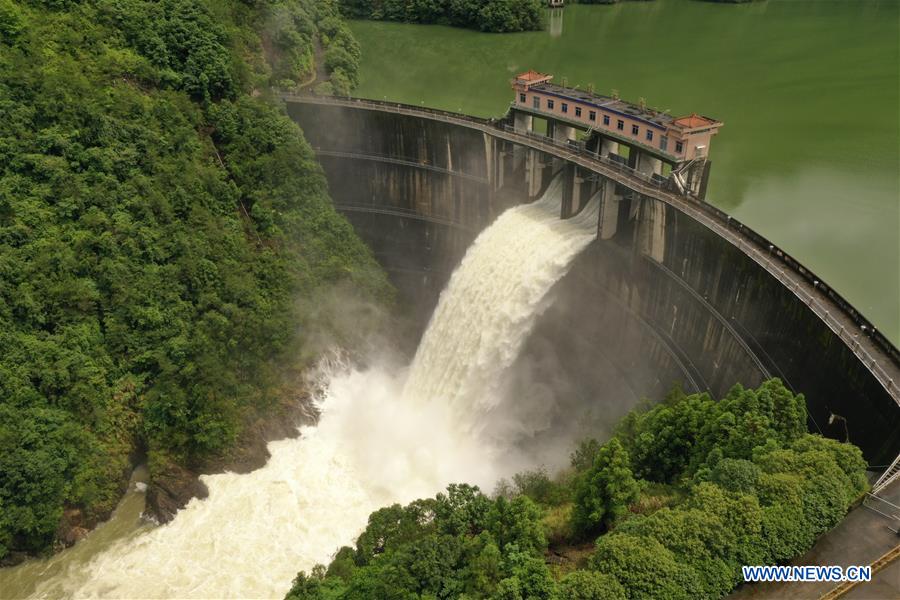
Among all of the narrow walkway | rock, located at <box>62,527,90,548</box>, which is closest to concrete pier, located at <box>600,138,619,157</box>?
the narrow walkway

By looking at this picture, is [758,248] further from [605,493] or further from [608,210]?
[605,493]

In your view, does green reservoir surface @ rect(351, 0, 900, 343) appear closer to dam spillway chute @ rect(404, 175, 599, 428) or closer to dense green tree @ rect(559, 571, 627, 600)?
dam spillway chute @ rect(404, 175, 599, 428)

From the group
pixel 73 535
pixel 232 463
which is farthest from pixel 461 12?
pixel 73 535

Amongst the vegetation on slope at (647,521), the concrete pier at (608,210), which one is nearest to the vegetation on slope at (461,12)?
the concrete pier at (608,210)

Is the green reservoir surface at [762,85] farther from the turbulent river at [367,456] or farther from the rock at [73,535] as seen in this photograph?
the rock at [73,535]

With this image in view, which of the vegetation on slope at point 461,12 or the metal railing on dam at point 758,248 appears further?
the vegetation on slope at point 461,12
